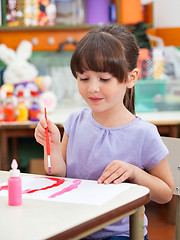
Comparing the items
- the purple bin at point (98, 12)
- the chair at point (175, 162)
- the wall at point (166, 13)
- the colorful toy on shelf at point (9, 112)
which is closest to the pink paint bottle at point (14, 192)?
the chair at point (175, 162)

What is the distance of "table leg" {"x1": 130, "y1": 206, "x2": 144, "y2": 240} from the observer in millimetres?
1119

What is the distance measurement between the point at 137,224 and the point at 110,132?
0.34 metres

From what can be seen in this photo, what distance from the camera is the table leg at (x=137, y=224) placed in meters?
1.12

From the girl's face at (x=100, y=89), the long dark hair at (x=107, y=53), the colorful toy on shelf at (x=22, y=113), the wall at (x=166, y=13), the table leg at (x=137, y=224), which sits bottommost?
the colorful toy on shelf at (x=22, y=113)

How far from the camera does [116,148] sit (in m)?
1.39

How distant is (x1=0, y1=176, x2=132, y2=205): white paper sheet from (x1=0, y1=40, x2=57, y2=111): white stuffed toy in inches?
74.7

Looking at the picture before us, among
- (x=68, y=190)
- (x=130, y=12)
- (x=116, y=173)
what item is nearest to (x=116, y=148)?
(x=116, y=173)

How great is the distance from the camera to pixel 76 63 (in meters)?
1.31

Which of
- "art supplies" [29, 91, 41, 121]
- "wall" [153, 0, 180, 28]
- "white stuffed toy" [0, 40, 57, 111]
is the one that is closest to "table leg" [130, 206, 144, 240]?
"art supplies" [29, 91, 41, 121]

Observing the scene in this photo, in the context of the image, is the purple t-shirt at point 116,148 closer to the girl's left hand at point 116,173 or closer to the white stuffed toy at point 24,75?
the girl's left hand at point 116,173

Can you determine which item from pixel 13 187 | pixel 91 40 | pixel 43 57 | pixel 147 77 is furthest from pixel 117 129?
pixel 43 57

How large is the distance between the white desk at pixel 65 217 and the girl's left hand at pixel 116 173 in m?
0.08

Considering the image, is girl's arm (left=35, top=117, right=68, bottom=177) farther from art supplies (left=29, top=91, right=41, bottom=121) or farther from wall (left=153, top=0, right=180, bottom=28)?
wall (left=153, top=0, right=180, bottom=28)

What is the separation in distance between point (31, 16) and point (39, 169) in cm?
106
